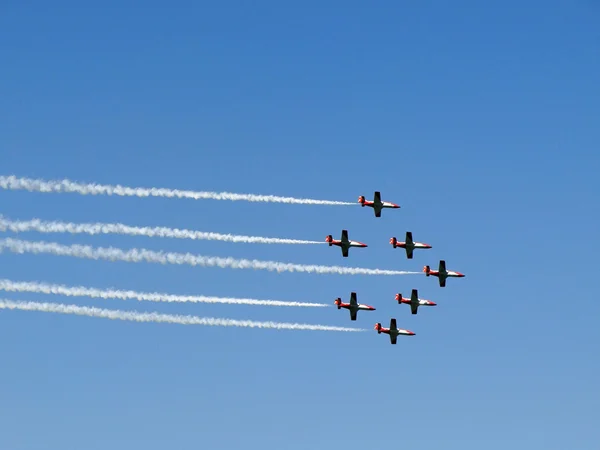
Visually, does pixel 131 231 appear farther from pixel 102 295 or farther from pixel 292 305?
pixel 292 305

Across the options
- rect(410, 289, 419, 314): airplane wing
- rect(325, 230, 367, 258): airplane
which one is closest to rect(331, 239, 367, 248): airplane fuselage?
rect(325, 230, 367, 258): airplane

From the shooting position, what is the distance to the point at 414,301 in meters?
164

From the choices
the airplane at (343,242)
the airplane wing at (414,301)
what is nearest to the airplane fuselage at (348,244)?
the airplane at (343,242)

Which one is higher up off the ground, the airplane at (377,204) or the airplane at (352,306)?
the airplane at (377,204)

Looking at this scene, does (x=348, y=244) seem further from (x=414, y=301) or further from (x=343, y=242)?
(x=414, y=301)

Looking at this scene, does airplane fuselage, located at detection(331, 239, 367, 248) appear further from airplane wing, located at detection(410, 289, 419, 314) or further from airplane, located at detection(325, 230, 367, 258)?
airplane wing, located at detection(410, 289, 419, 314)

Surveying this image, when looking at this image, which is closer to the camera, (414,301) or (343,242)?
(343,242)

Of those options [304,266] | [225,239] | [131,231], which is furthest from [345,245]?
[131,231]

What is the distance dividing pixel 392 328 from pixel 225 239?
3323 cm

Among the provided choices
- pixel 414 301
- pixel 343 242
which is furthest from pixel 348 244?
pixel 414 301

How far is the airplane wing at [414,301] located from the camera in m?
164

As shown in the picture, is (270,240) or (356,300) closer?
(270,240)

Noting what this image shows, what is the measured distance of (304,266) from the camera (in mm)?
146500

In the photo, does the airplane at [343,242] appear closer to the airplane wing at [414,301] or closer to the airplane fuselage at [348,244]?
the airplane fuselage at [348,244]
